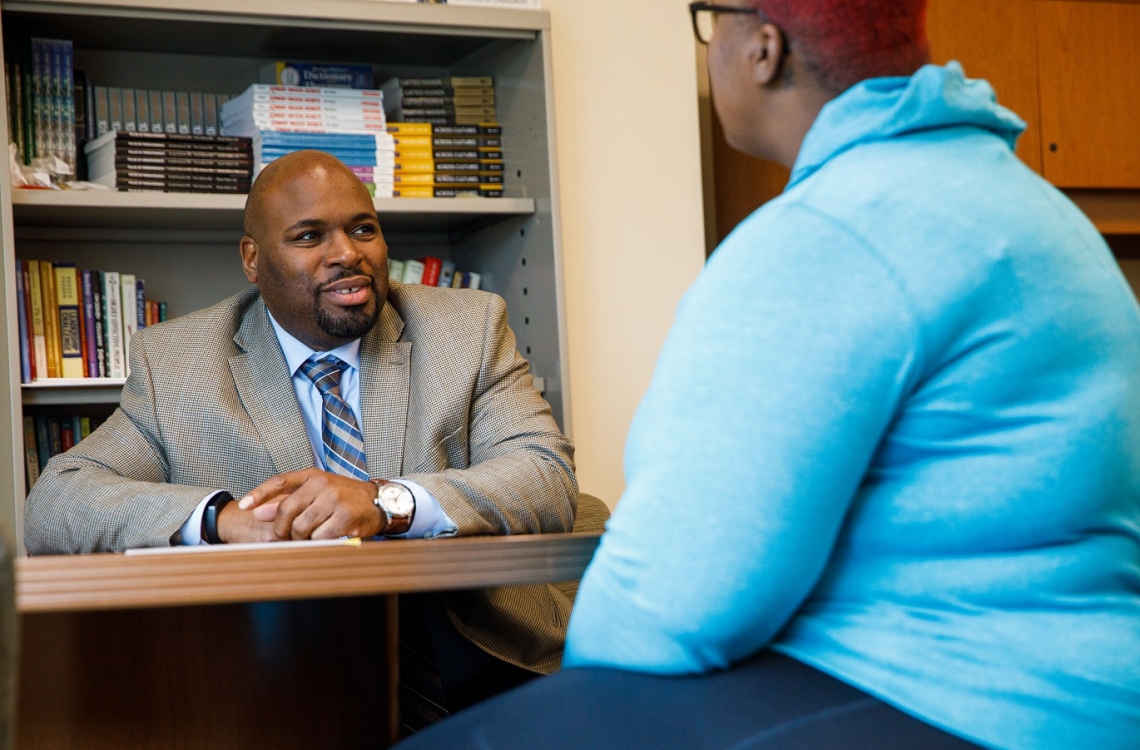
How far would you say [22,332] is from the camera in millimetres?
2445

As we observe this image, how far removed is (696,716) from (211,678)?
77cm

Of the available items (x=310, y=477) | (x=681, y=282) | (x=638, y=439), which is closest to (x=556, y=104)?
(x=681, y=282)

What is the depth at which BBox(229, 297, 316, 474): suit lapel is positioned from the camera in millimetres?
1995

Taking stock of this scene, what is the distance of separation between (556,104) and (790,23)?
1.78 meters

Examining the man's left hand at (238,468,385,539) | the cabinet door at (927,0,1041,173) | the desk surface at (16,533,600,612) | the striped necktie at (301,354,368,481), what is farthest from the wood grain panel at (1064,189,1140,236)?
the desk surface at (16,533,600,612)

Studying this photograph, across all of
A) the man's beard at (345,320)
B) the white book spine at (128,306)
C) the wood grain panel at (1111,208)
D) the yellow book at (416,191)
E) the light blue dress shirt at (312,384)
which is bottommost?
the light blue dress shirt at (312,384)

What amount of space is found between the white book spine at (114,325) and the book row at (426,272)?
614 millimetres

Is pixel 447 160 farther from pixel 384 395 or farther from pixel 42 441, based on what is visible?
pixel 42 441

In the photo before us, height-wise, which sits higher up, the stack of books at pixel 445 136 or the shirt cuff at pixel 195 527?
the stack of books at pixel 445 136

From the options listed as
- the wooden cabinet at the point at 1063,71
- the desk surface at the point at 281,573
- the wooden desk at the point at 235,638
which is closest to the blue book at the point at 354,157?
the wooden desk at the point at 235,638

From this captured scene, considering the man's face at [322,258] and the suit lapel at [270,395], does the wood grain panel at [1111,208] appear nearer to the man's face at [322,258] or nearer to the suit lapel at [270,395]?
the man's face at [322,258]

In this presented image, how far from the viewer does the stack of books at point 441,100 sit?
275cm

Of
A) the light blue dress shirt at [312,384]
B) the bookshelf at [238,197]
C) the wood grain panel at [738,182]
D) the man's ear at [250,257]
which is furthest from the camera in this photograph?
the wood grain panel at [738,182]

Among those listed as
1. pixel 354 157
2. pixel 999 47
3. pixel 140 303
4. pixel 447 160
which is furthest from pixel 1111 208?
pixel 140 303
